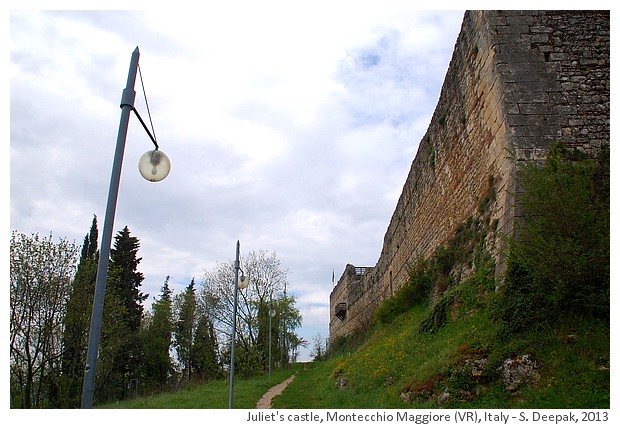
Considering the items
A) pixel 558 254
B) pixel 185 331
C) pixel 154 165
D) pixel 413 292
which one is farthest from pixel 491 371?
pixel 185 331

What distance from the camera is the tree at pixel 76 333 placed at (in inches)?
833

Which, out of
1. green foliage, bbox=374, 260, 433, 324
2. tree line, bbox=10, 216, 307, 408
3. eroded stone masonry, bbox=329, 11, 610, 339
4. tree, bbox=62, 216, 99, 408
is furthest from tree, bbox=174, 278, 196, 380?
eroded stone masonry, bbox=329, 11, 610, 339

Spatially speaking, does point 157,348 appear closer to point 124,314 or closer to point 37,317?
point 124,314

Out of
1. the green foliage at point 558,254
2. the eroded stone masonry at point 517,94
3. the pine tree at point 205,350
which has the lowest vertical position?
the pine tree at point 205,350

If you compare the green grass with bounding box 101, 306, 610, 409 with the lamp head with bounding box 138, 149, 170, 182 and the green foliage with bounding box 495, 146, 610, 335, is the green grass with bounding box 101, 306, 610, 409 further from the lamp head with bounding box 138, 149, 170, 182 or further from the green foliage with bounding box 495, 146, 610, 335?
the lamp head with bounding box 138, 149, 170, 182

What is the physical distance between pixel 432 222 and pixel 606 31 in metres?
6.80

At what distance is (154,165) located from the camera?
4.64 meters

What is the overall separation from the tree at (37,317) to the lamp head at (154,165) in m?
18.2

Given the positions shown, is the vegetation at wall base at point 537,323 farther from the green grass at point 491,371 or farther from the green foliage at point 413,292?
the green foliage at point 413,292

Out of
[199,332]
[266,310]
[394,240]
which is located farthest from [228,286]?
[394,240]

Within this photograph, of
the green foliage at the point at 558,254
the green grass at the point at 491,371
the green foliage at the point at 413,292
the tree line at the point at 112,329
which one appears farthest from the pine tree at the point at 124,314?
the green foliage at the point at 558,254

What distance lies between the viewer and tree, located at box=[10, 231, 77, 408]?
64.4 feet

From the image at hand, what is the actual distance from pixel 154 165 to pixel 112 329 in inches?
802

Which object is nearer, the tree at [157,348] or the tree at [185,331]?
the tree at [157,348]
